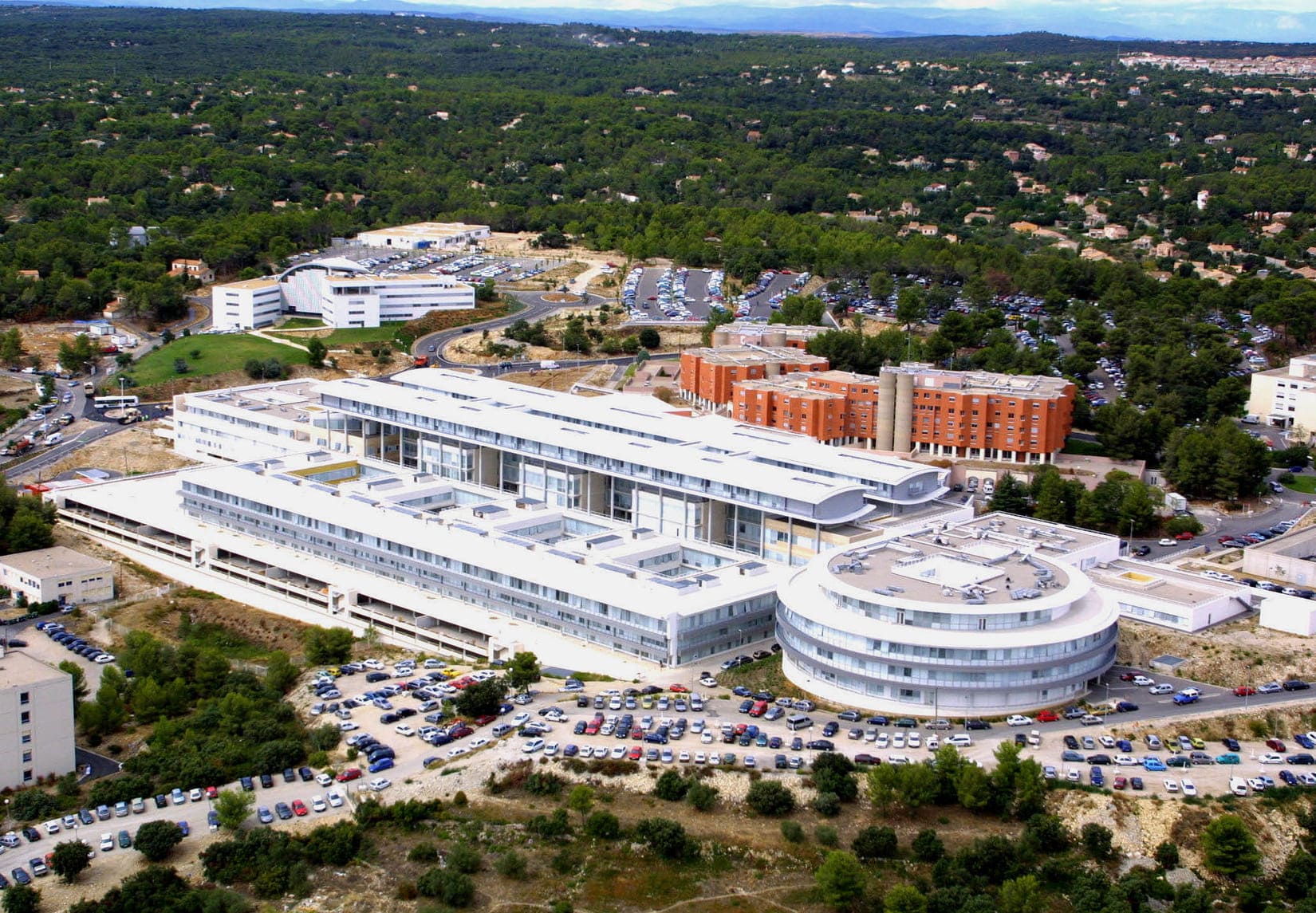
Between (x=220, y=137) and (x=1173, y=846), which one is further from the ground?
(x=220, y=137)

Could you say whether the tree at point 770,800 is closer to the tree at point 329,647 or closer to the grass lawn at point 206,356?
the tree at point 329,647

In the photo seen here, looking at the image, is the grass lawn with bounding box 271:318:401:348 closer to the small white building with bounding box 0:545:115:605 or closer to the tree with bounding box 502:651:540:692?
the small white building with bounding box 0:545:115:605

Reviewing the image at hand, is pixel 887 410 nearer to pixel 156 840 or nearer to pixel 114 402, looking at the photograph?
pixel 114 402

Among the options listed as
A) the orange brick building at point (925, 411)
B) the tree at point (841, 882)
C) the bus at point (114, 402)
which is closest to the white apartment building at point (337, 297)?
the bus at point (114, 402)

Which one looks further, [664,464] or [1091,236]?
[1091,236]

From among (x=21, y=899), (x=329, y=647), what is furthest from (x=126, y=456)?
(x=21, y=899)

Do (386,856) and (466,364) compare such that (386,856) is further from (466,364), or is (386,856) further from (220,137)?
(220,137)

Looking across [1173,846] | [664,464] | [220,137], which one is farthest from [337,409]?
[220,137]
